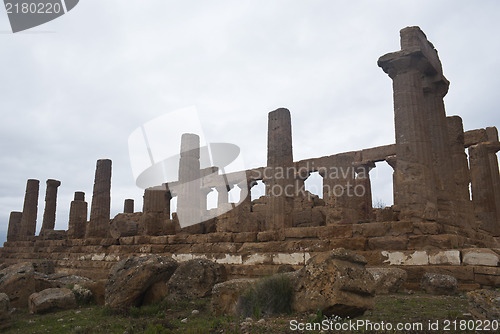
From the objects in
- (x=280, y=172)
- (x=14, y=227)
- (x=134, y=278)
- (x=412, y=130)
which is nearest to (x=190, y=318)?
(x=134, y=278)

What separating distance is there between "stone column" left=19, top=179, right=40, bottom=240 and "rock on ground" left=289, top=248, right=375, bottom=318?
2420 cm

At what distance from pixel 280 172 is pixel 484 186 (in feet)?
31.2

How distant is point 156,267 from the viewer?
8062 millimetres

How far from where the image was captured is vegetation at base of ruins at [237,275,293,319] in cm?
561

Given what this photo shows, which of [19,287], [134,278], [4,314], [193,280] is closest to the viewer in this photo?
[4,314]

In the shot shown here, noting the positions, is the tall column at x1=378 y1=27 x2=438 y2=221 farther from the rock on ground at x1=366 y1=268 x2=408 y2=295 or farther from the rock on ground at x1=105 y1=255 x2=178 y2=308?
the rock on ground at x1=105 y1=255 x2=178 y2=308

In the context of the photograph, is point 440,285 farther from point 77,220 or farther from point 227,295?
point 77,220

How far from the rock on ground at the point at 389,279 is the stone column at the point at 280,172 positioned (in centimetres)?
443

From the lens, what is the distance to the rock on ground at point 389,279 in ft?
25.4

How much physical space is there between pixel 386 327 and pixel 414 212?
571 centimetres

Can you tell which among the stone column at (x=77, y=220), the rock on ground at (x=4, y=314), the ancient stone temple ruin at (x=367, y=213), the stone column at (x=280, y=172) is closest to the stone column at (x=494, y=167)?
the ancient stone temple ruin at (x=367, y=213)

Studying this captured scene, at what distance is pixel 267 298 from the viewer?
587cm

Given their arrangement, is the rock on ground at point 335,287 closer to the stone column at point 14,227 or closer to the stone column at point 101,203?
the stone column at point 101,203

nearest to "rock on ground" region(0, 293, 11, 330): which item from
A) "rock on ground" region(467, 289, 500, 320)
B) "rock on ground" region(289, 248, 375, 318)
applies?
"rock on ground" region(289, 248, 375, 318)
